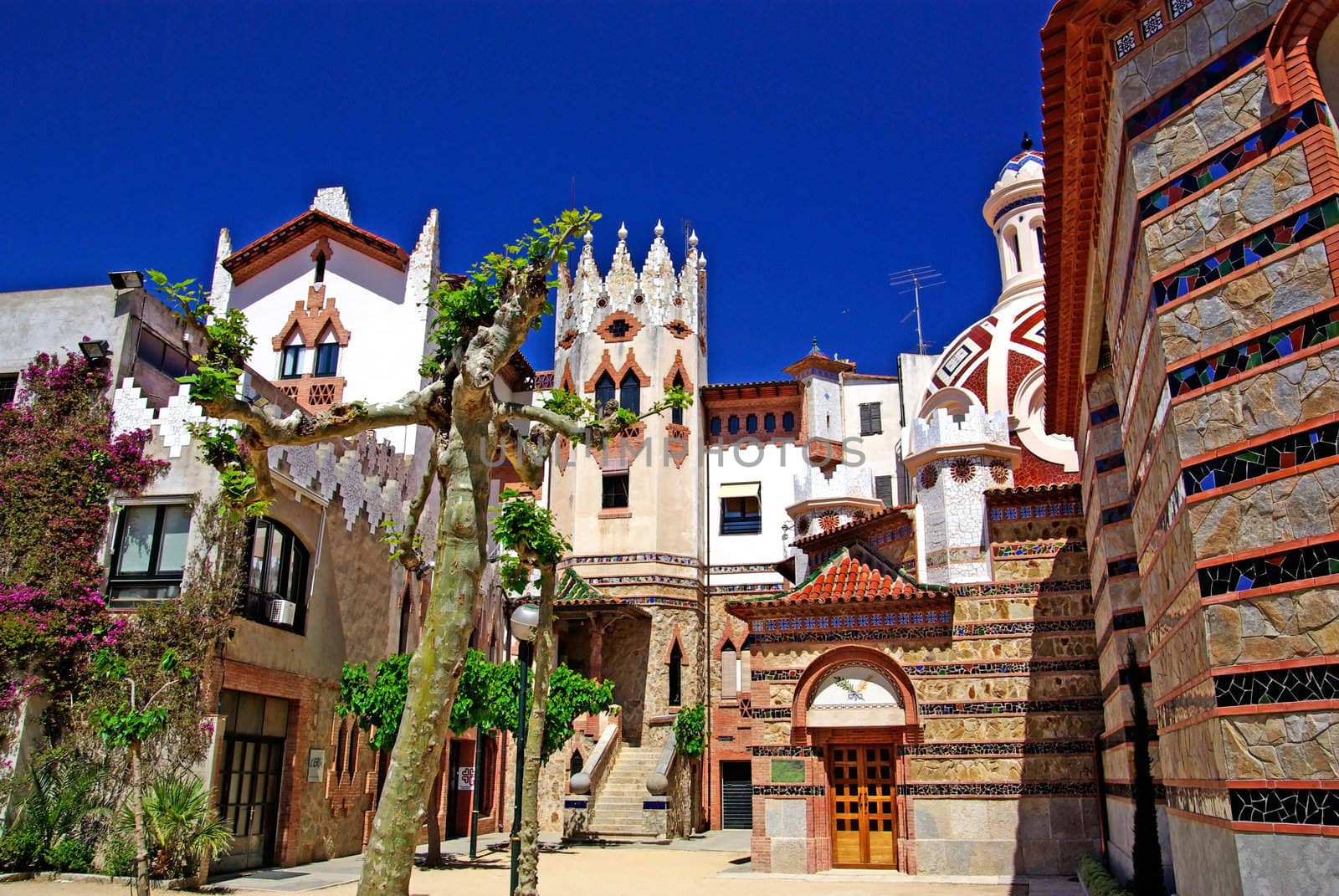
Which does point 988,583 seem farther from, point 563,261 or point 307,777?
point 307,777

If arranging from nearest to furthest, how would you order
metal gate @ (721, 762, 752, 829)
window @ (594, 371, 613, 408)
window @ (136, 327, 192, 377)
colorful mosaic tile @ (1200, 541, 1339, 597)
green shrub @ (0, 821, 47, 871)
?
1. colorful mosaic tile @ (1200, 541, 1339, 597)
2. green shrub @ (0, 821, 47, 871)
3. window @ (136, 327, 192, 377)
4. metal gate @ (721, 762, 752, 829)
5. window @ (594, 371, 613, 408)

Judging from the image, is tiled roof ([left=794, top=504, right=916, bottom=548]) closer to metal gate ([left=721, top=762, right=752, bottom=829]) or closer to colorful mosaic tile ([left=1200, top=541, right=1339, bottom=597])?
metal gate ([left=721, top=762, right=752, bottom=829])

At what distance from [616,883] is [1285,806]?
12.0 meters

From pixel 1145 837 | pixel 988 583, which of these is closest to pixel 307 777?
pixel 988 583

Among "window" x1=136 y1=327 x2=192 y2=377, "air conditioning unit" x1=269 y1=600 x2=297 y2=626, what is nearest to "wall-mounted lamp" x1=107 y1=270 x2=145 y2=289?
"window" x1=136 y1=327 x2=192 y2=377

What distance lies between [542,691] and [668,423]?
22.8 m

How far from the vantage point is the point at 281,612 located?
17750mm

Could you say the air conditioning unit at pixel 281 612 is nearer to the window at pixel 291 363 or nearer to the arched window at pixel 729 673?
the window at pixel 291 363

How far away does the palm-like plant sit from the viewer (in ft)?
46.2

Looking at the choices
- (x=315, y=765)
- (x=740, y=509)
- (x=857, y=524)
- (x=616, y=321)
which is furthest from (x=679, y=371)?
(x=315, y=765)

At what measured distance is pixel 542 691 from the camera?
447 inches

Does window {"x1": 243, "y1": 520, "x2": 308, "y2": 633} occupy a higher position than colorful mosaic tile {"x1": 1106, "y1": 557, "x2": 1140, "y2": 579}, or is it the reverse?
window {"x1": 243, "y1": 520, "x2": 308, "y2": 633}

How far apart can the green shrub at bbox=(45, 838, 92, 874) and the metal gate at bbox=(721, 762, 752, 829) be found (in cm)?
1889

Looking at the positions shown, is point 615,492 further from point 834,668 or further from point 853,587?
point 834,668
